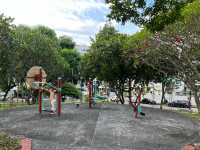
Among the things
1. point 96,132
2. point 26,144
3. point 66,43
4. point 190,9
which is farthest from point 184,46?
point 66,43

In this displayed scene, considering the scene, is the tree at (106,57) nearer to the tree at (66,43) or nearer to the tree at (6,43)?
the tree at (6,43)

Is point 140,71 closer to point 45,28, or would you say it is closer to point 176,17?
point 176,17

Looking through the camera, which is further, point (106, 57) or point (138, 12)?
point (106, 57)

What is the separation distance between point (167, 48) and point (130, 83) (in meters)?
23.9

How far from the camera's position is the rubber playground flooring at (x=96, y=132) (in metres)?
12.3

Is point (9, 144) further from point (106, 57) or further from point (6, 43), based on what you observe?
point (106, 57)

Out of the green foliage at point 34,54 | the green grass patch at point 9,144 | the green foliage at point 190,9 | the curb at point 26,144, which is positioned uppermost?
the green foliage at point 34,54

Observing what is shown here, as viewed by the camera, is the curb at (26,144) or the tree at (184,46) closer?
the curb at (26,144)

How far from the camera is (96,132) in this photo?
14.5 m

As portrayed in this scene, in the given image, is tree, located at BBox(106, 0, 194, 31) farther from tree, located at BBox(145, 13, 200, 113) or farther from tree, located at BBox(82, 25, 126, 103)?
tree, located at BBox(82, 25, 126, 103)

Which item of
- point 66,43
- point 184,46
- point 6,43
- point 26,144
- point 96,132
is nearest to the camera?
point 26,144

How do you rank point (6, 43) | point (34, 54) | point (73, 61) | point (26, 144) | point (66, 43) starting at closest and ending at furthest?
1. point (26, 144)
2. point (6, 43)
3. point (34, 54)
4. point (73, 61)
5. point (66, 43)

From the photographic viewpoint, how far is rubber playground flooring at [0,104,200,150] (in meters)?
12.3

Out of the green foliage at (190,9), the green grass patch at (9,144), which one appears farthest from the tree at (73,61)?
the green foliage at (190,9)
